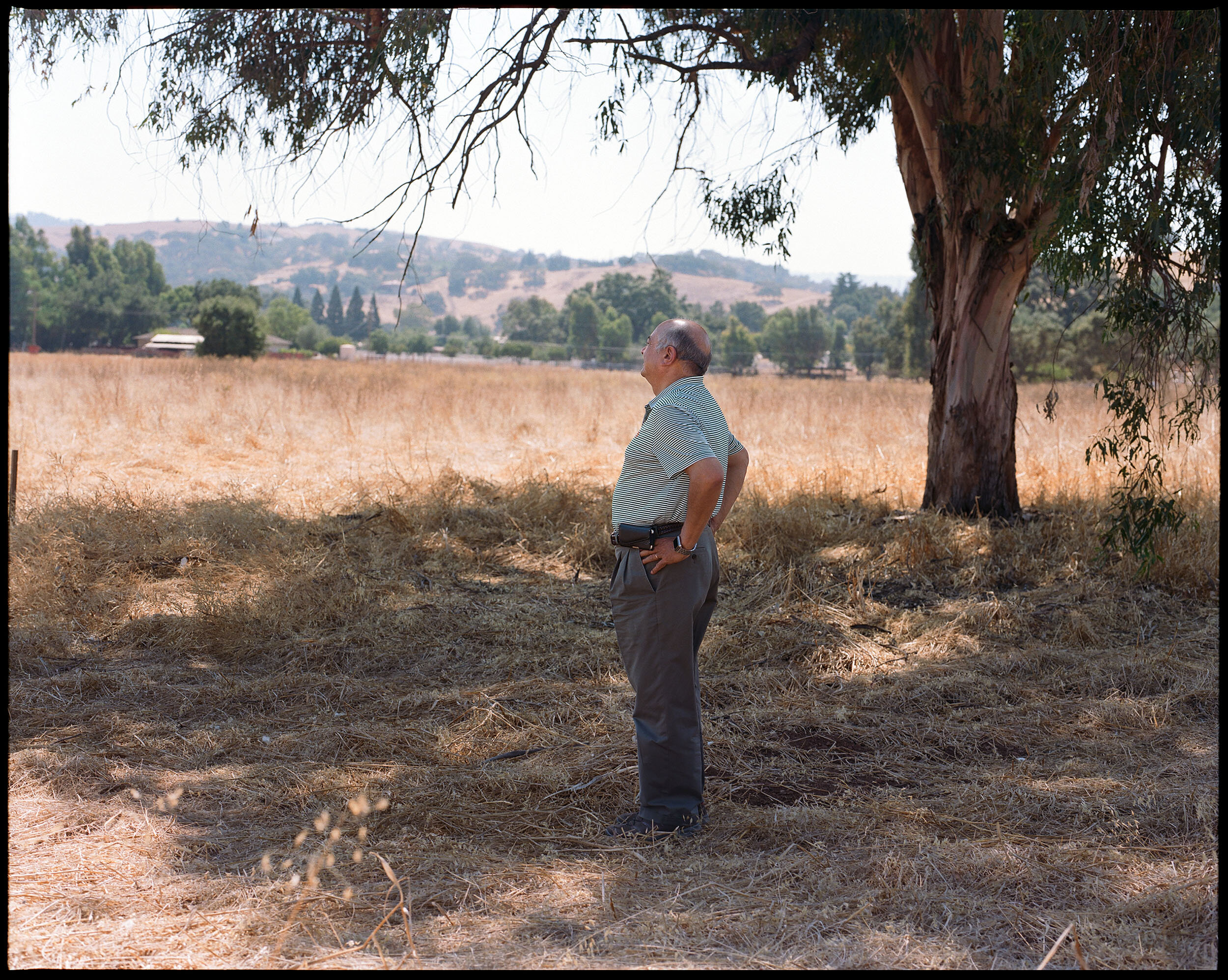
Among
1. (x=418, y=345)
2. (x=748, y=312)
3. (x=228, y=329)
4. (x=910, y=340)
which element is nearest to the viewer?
(x=228, y=329)

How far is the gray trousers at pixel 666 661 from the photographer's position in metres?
3.10

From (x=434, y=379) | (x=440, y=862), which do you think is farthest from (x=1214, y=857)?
(x=434, y=379)

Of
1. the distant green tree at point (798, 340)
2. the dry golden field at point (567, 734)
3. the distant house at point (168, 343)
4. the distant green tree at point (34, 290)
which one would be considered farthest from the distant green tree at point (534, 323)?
the dry golden field at point (567, 734)

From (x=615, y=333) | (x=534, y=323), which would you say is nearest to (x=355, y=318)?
(x=534, y=323)

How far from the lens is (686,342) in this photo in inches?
125

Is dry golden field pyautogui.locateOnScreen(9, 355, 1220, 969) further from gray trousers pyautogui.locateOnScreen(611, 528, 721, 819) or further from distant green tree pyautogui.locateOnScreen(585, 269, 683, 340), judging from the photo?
distant green tree pyautogui.locateOnScreen(585, 269, 683, 340)

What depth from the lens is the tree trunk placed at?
784 cm

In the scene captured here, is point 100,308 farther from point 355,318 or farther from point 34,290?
point 355,318

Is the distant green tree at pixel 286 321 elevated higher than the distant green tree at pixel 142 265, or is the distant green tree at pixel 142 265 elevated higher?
the distant green tree at pixel 142 265

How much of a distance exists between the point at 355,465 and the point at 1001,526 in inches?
303

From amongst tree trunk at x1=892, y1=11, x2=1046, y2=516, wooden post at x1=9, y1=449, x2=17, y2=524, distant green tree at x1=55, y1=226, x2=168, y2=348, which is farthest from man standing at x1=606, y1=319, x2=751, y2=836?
distant green tree at x1=55, y1=226, x2=168, y2=348

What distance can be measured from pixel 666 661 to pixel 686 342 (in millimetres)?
1070

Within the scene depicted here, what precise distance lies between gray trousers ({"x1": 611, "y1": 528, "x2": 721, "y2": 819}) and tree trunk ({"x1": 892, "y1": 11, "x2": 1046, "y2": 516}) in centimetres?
583

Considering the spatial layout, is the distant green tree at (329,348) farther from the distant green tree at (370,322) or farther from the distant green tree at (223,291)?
the distant green tree at (370,322)
